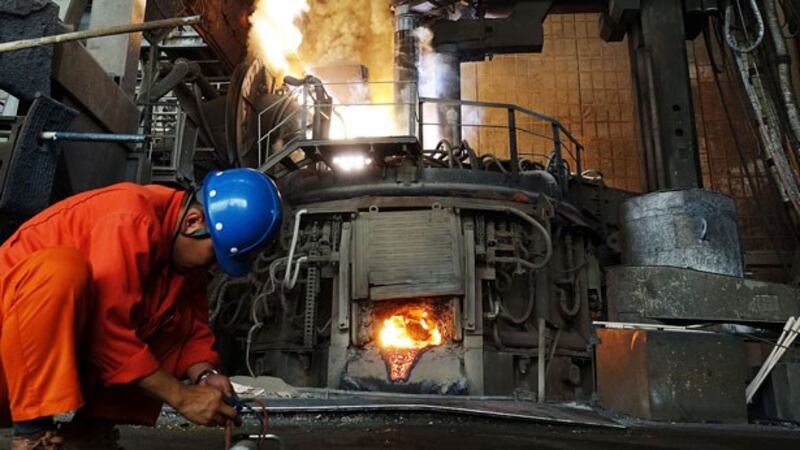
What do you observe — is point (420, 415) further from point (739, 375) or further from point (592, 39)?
point (592, 39)

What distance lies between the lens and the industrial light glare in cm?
721

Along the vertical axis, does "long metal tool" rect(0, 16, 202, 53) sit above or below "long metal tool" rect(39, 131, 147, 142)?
above

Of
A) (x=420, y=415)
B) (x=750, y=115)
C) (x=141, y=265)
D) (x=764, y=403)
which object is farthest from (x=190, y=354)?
(x=750, y=115)

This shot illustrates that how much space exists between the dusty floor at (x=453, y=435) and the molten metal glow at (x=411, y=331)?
2127mm

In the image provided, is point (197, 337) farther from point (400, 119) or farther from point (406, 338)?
point (400, 119)

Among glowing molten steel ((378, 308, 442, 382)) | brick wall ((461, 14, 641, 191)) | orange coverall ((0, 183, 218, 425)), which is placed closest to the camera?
orange coverall ((0, 183, 218, 425))

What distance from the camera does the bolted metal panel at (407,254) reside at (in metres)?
6.28

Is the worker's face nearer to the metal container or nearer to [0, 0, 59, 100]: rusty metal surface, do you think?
[0, 0, 59, 100]: rusty metal surface

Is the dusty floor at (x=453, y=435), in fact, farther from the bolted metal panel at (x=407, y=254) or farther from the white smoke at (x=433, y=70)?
the white smoke at (x=433, y=70)

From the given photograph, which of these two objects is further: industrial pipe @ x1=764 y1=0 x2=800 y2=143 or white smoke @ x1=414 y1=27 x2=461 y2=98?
white smoke @ x1=414 y1=27 x2=461 y2=98

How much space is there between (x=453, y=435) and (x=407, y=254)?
3.04 metres

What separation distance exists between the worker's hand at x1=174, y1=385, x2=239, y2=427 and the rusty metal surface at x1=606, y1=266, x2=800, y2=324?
202 inches

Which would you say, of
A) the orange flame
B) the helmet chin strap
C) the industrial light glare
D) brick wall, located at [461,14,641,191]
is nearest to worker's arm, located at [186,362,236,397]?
the helmet chin strap

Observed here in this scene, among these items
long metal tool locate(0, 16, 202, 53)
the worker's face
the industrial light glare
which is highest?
the industrial light glare
